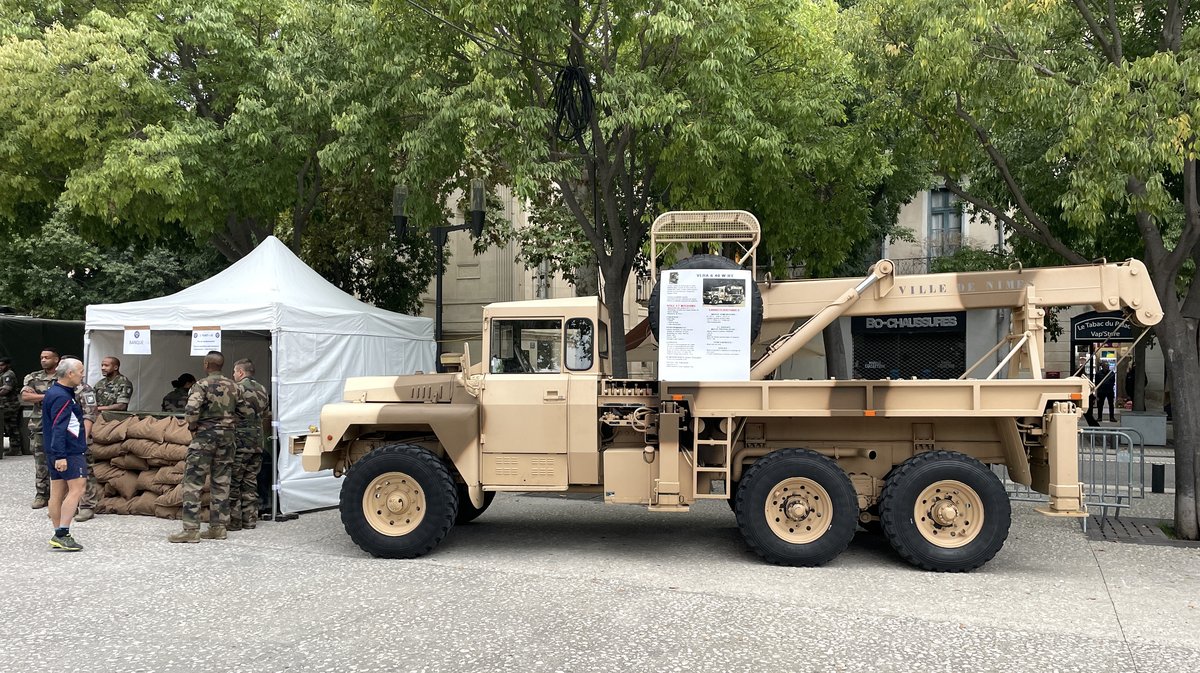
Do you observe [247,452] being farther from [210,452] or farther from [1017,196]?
[1017,196]

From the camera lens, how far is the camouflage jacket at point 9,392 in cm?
1585

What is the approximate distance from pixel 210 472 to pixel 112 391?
2900 millimetres

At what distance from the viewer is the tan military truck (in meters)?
7.27

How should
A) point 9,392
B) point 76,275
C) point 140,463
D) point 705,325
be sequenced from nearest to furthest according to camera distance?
point 705,325, point 140,463, point 9,392, point 76,275

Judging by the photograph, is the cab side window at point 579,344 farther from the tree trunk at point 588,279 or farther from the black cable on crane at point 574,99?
the tree trunk at point 588,279

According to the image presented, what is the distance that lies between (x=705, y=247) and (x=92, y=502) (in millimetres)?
7578

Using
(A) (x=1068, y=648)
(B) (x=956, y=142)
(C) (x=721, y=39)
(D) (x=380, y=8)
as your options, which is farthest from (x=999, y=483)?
(D) (x=380, y=8)

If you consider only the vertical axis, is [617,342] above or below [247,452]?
above

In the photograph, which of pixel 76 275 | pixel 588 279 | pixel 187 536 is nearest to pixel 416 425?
pixel 187 536

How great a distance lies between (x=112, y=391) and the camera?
1045 cm

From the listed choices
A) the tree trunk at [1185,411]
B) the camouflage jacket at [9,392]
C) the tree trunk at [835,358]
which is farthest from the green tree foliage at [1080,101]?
the camouflage jacket at [9,392]

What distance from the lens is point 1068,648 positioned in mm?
5359

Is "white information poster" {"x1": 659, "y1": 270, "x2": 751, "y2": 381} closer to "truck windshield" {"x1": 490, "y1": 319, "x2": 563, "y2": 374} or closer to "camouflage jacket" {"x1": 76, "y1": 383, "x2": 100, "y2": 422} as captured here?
"truck windshield" {"x1": 490, "y1": 319, "x2": 563, "y2": 374}

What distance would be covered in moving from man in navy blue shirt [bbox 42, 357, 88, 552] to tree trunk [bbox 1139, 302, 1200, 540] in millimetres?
Answer: 10813
